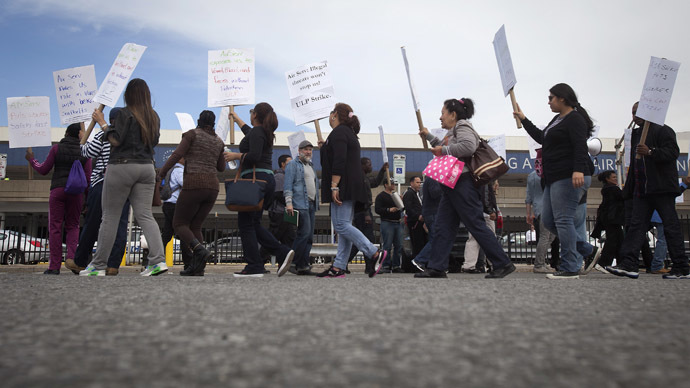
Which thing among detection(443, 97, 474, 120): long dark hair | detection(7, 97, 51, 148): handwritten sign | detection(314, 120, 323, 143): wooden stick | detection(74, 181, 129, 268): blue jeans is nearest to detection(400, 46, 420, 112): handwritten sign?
detection(443, 97, 474, 120): long dark hair

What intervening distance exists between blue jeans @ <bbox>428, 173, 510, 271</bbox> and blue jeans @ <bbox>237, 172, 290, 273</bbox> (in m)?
1.77

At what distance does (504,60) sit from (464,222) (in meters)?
2.35

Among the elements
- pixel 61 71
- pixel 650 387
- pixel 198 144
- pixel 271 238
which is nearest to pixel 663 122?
pixel 271 238

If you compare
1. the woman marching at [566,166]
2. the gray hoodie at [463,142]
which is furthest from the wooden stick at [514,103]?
the gray hoodie at [463,142]

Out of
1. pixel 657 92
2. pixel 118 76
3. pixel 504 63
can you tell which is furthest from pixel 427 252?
pixel 118 76

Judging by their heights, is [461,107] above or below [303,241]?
above

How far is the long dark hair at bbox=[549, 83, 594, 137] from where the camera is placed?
591cm

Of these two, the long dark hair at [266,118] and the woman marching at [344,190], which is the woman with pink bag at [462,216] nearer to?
the woman marching at [344,190]

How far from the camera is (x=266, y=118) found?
663cm

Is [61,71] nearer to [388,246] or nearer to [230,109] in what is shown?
[230,109]

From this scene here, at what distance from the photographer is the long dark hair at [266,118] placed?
6.63 metres

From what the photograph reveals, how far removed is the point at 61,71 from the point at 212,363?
7727 mm

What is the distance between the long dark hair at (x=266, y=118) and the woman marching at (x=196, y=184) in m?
0.56

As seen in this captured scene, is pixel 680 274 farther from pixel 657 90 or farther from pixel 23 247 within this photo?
pixel 23 247
